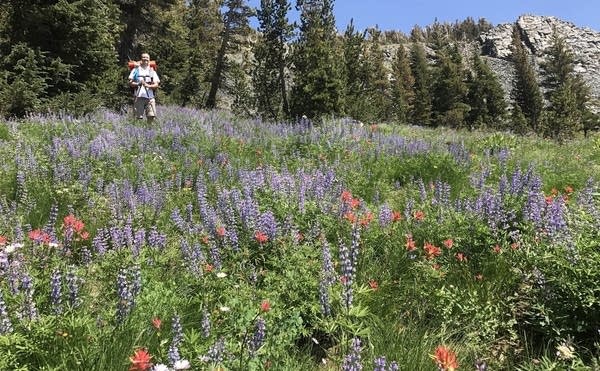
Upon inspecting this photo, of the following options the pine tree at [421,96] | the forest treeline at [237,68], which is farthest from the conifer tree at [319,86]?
the pine tree at [421,96]

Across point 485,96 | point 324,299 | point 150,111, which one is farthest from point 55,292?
point 485,96

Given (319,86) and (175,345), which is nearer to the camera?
(175,345)

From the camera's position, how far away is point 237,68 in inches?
1396

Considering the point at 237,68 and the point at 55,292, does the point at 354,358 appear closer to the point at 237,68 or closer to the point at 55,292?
the point at 55,292

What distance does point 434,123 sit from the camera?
5503cm

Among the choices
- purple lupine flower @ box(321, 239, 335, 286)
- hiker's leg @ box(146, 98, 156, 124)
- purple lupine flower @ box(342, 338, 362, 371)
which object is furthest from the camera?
hiker's leg @ box(146, 98, 156, 124)

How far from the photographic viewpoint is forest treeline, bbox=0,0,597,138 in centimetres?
1416

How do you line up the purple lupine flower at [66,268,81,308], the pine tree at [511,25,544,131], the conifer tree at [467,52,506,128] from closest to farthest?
the purple lupine flower at [66,268,81,308], the conifer tree at [467,52,506,128], the pine tree at [511,25,544,131]

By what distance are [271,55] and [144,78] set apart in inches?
740

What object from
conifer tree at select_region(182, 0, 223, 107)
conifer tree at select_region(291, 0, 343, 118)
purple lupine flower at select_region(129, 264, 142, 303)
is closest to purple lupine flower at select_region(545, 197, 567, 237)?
purple lupine flower at select_region(129, 264, 142, 303)

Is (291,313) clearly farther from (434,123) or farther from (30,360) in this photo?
(434,123)

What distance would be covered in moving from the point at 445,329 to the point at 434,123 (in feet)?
177

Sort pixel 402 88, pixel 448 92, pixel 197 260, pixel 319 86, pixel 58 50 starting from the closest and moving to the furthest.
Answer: pixel 197 260 → pixel 58 50 → pixel 319 86 → pixel 448 92 → pixel 402 88

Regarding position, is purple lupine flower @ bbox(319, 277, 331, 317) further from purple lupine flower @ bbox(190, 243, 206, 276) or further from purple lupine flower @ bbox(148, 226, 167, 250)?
purple lupine flower @ bbox(148, 226, 167, 250)
